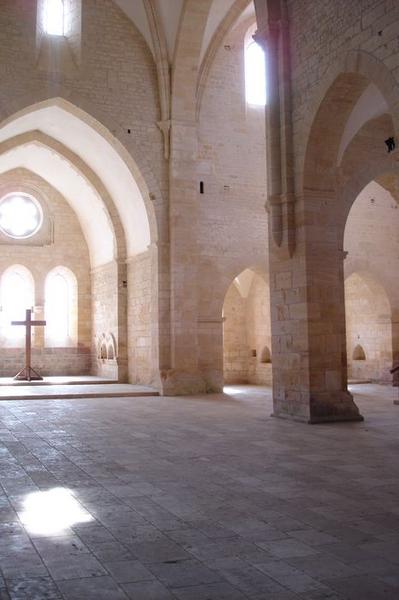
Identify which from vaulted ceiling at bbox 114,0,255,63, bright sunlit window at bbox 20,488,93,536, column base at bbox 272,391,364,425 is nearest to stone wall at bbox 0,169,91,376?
vaulted ceiling at bbox 114,0,255,63

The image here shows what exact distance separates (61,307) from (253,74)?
9.28 meters

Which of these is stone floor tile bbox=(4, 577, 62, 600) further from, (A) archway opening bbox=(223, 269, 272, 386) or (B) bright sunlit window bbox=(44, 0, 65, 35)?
(A) archway opening bbox=(223, 269, 272, 386)

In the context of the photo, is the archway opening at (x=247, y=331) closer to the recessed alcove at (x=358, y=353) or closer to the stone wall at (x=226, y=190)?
the recessed alcove at (x=358, y=353)

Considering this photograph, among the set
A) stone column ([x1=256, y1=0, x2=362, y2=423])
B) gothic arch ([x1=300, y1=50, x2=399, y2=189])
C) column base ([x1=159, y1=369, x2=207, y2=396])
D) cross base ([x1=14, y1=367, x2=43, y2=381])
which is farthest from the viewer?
cross base ([x1=14, y1=367, x2=43, y2=381])

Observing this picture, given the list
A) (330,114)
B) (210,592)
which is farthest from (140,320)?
(210,592)

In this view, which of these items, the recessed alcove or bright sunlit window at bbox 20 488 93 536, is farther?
the recessed alcove

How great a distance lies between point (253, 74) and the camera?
56.8 feet

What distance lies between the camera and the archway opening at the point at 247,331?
2006 cm

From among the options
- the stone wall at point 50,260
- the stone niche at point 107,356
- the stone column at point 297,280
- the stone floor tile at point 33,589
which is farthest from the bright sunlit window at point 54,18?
the stone floor tile at point 33,589

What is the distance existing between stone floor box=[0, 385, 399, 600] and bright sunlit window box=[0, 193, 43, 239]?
1286cm

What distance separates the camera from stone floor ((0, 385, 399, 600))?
10.8ft

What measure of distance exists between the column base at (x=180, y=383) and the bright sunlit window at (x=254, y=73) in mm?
7149

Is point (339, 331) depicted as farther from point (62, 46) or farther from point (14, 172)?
point (14, 172)

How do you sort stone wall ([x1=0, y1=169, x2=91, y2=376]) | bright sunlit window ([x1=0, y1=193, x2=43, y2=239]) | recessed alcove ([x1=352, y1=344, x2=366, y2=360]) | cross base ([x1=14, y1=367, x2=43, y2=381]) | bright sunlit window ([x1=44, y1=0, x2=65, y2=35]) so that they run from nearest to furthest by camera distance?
1. bright sunlit window ([x1=44, y1=0, x2=65, y2=35])
2. cross base ([x1=14, y1=367, x2=43, y2=381])
3. recessed alcove ([x1=352, y1=344, x2=366, y2=360])
4. stone wall ([x1=0, y1=169, x2=91, y2=376])
5. bright sunlit window ([x1=0, y1=193, x2=43, y2=239])
